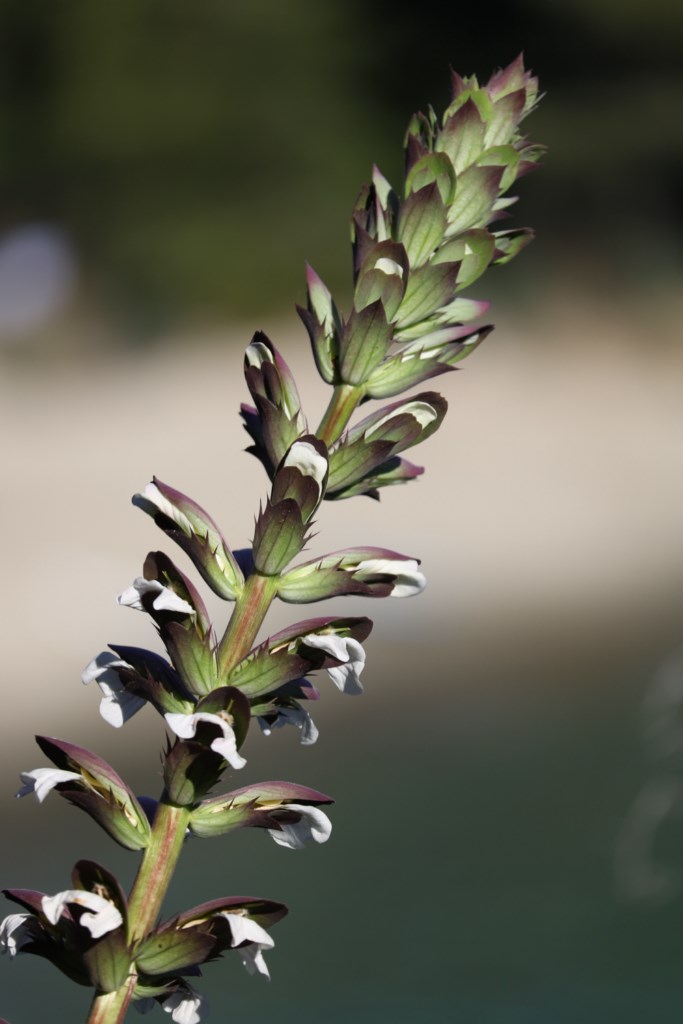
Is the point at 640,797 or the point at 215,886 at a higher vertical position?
the point at 640,797

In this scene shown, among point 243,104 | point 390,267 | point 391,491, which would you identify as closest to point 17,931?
point 390,267

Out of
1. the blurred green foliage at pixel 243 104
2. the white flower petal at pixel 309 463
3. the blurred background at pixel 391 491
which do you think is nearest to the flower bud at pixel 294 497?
the white flower petal at pixel 309 463

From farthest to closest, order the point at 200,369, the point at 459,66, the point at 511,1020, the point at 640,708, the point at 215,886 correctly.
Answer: the point at 200,369
the point at 459,66
the point at 640,708
the point at 215,886
the point at 511,1020

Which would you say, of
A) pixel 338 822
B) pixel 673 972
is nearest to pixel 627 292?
pixel 338 822

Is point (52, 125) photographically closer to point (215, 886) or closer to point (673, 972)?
point (215, 886)

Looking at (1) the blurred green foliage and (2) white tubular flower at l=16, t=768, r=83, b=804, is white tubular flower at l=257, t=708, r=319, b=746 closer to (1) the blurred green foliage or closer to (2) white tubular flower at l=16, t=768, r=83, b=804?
(2) white tubular flower at l=16, t=768, r=83, b=804

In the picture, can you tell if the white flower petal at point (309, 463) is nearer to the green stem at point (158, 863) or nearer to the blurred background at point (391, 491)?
the green stem at point (158, 863)

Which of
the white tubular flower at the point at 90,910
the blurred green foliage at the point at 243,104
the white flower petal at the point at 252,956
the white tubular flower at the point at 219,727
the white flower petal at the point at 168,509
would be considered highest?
the blurred green foliage at the point at 243,104
